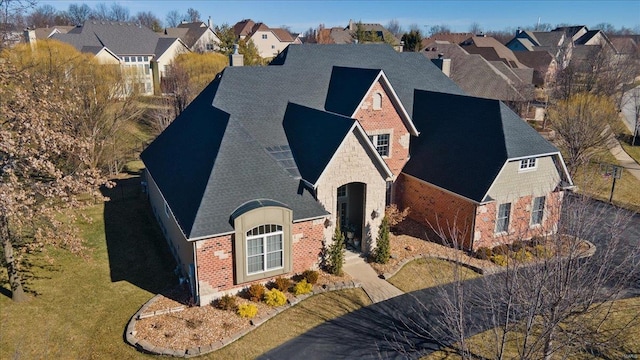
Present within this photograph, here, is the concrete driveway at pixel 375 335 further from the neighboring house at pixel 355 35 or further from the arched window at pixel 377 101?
the neighboring house at pixel 355 35

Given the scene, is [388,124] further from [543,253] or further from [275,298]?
[543,253]

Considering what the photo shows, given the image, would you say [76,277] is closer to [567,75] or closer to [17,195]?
[17,195]

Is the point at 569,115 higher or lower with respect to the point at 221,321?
higher

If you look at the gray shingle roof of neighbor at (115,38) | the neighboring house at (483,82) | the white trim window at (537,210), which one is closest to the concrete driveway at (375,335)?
the white trim window at (537,210)

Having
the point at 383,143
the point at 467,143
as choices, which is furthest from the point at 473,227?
the point at 383,143

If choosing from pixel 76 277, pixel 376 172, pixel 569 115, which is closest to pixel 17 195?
pixel 76 277

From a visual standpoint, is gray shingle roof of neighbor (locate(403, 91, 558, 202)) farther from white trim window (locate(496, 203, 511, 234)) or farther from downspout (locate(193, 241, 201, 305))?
downspout (locate(193, 241, 201, 305))
